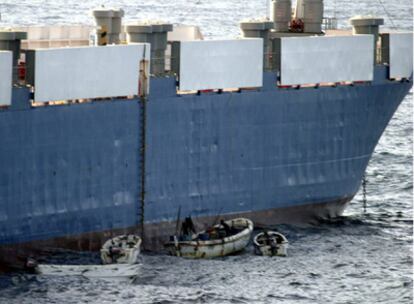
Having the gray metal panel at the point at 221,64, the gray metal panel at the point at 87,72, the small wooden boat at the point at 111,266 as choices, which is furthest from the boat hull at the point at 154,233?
the gray metal panel at the point at 221,64

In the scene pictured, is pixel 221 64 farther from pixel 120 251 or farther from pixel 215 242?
pixel 120 251

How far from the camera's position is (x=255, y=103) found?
173 feet

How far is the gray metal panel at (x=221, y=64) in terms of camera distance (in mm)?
50969

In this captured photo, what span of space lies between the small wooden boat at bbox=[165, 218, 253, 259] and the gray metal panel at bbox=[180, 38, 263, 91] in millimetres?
5284

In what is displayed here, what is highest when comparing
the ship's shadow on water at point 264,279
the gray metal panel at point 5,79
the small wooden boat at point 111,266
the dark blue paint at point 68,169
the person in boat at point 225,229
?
the gray metal panel at point 5,79

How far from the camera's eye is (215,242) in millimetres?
49656

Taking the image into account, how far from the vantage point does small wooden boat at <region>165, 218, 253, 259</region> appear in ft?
162

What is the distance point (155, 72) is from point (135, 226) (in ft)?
18.7

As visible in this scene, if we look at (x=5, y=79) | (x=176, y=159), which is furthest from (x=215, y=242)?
(x=5, y=79)

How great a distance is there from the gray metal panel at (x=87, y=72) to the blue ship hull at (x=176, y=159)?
0.44 metres

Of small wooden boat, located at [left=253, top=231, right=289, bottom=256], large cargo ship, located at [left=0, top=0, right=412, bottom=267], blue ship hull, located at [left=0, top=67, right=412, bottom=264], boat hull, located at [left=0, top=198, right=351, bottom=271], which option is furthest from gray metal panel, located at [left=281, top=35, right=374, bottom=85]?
small wooden boat, located at [left=253, top=231, right=289, bottom=256]

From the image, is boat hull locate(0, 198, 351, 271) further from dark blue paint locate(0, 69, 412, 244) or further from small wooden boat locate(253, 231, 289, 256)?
small wooden boat locate(253, 231, 289, 256)

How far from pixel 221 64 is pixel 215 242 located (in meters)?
6.92

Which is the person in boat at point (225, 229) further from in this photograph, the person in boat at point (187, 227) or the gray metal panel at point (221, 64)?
the gray metal panel at point (221, 64)
